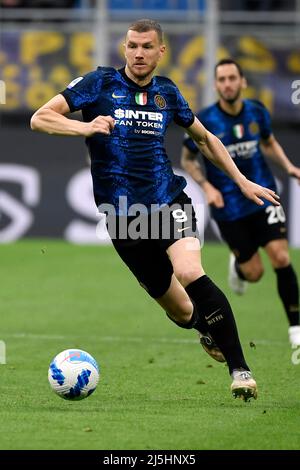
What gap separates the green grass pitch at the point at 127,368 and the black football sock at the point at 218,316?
333 millimetres

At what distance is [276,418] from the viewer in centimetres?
711

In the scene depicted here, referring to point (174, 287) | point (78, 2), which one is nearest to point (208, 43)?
point (78, 2)

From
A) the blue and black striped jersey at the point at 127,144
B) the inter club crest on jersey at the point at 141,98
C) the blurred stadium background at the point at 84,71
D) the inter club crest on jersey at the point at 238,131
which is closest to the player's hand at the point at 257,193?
the blue and black striped jersey at the point at 127,144

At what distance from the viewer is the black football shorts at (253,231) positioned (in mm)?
11148

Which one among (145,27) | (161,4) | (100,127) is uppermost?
(161,4)

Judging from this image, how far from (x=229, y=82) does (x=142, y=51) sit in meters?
3.75

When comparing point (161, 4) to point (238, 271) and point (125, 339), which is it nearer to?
point (238, 271)

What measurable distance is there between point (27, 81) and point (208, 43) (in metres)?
3.04

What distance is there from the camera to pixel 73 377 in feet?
24.2

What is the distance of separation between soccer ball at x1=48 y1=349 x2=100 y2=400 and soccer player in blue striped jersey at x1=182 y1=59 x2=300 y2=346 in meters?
3.98

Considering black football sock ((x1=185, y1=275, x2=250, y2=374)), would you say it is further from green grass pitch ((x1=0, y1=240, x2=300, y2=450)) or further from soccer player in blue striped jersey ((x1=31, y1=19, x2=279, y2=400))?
green grass pitch ((x1=0, y1=240, x2=300, y2=450))

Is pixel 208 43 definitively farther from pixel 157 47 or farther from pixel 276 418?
pixel 276 418

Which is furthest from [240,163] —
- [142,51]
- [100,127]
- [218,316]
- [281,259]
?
[100,127]

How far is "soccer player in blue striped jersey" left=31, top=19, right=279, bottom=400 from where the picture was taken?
7.63 metres
